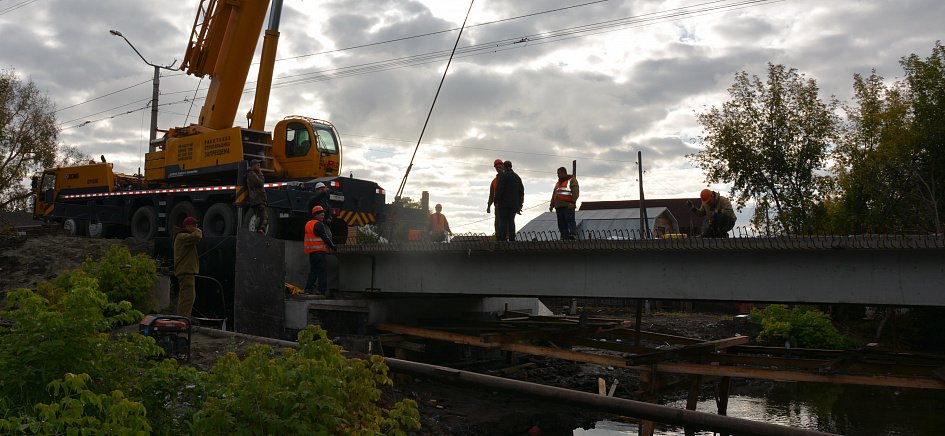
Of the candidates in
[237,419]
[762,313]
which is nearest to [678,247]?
[237,419]

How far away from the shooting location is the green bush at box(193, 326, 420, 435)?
363cm

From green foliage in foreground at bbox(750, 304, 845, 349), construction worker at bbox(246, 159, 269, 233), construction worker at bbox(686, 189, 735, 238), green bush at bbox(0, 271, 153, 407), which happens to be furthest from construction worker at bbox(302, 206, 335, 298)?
green foliage in foreground at bbox(750, 304, 845, 349)

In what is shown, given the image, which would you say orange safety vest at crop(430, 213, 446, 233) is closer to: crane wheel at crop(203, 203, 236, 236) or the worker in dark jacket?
the worker in dark jacket

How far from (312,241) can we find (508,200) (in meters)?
3.83

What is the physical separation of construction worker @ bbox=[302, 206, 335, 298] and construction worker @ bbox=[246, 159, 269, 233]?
1278 millimetres

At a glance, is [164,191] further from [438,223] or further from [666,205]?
[666,205]

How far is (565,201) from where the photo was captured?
44.9 feet

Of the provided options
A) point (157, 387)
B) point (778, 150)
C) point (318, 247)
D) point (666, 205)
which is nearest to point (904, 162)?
point (778, 150)

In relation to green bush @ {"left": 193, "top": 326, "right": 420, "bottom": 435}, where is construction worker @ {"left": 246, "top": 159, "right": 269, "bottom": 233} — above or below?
above

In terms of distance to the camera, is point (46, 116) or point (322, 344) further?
point (46, 116)

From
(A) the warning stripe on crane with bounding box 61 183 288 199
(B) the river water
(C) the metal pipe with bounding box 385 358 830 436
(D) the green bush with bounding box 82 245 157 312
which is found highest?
(A) the warning stripe on crane with bounding box 61 183 288 199

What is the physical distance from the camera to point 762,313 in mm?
27000

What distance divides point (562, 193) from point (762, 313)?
1636 cm

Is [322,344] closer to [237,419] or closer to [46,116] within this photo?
[237,419]
